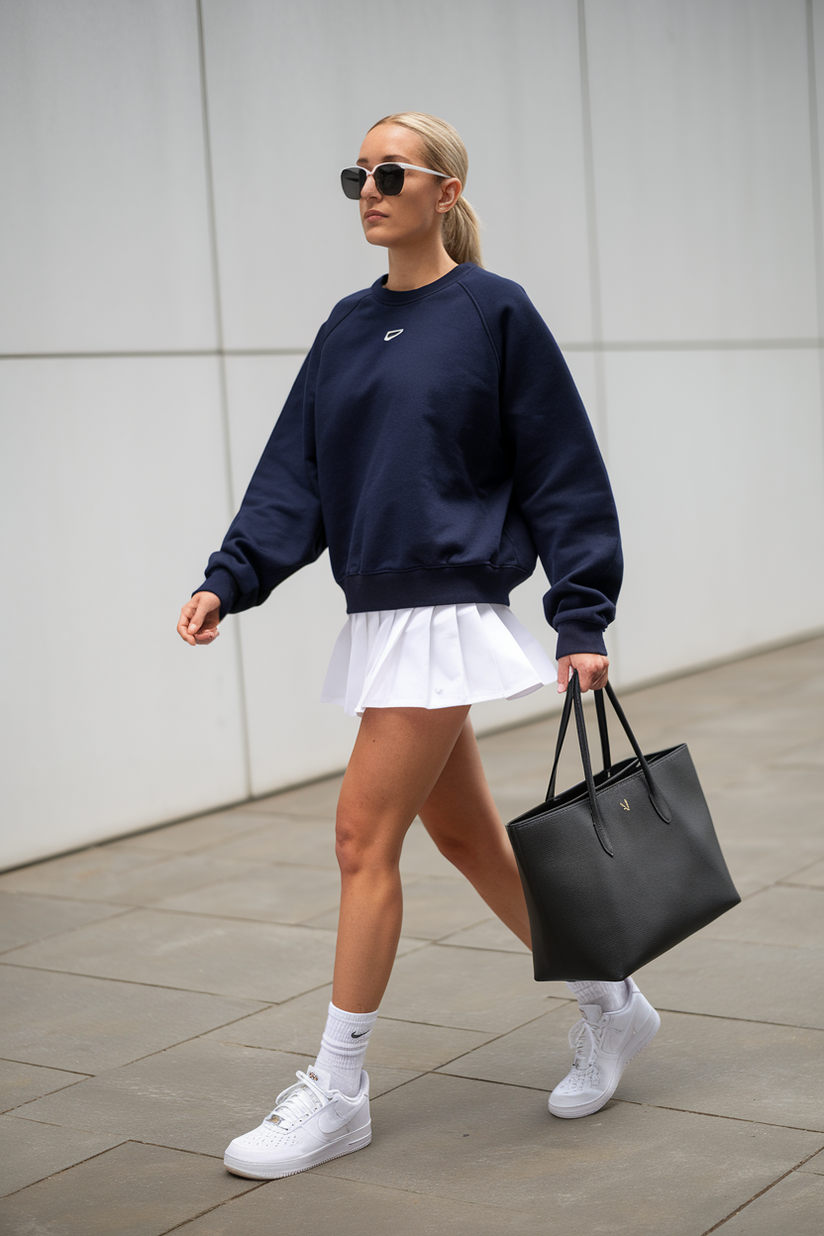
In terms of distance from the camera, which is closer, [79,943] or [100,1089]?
[100,1089]

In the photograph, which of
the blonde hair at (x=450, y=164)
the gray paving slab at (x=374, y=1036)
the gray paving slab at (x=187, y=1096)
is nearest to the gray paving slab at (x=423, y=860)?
the gray paving slab at (x=374, y=1036)

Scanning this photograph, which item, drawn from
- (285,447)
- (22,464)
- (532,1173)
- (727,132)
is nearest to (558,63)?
(727,132)

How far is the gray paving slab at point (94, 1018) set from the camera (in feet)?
11.8

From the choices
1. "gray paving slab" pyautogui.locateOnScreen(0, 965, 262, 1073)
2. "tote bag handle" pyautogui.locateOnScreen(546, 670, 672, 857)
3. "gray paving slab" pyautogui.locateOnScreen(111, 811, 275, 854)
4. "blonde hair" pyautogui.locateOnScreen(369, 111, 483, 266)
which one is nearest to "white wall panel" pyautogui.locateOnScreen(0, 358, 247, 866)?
"gray paving slab" pyautogui.locateOnScreen(111, 811, 275, 854)

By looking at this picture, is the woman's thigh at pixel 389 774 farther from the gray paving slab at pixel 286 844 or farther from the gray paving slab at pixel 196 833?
the gray paving slab at pixel 196 833

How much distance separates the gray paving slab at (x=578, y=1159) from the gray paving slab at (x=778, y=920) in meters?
1.17

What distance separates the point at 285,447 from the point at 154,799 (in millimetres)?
3029

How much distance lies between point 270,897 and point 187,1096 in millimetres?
1579

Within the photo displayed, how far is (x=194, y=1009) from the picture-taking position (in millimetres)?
3846

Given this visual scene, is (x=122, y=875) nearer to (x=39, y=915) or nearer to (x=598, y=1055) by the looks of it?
(x=39, y=915)

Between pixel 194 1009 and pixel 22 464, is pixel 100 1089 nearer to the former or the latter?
pixel 194 1009

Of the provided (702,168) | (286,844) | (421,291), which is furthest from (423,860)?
(702,168)

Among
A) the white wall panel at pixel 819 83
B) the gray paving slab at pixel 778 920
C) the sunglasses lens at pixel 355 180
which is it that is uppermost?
the white wall panel at pixel 819 83

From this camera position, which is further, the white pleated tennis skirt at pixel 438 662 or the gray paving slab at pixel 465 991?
the gray paving slab at pixel 465 991
